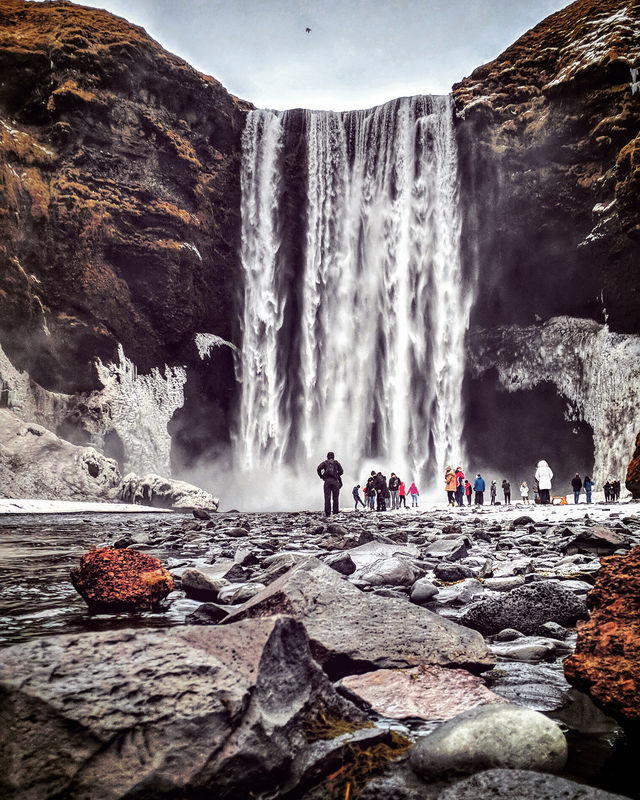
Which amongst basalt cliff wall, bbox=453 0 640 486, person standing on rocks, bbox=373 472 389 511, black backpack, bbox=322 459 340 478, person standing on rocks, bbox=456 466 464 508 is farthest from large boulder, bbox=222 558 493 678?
basalt cliff wall, bbox=453 0 640 486

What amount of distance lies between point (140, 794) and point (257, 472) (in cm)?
3020

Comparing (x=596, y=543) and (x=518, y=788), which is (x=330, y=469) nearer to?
(x=596, y=543)

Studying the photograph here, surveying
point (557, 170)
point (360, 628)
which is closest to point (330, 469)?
point (360, 628)

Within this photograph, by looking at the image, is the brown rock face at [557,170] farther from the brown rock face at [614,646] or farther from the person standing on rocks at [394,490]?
the brown rock face at [614,646]

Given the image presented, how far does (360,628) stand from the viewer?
2428 mm

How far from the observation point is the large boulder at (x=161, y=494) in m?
21.8

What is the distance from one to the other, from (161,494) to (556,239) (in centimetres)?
2454

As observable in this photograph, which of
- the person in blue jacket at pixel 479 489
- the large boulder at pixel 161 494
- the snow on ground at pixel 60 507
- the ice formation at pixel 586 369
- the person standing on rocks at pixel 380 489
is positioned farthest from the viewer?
the ice formation at pixel 586 369

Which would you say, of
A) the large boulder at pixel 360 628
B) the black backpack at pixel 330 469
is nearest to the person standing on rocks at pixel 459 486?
the black backpack at pixel 330 469

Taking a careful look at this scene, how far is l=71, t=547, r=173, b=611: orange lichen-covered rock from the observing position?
343 cm

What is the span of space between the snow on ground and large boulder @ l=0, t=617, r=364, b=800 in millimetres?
17727

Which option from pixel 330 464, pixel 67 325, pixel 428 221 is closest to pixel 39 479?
pixel 67 325

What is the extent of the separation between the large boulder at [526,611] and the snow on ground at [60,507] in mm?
17354

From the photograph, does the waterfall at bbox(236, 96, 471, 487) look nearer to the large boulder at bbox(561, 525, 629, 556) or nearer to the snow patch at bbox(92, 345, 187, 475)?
the snow patch at bbox(92, 345, 187, 475)
